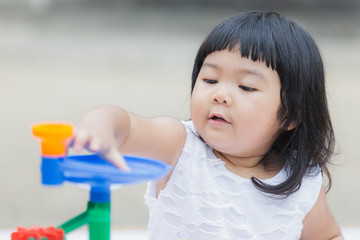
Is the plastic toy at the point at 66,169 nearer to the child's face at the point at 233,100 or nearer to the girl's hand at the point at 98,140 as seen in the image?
the girl's hand at the point at 98,140

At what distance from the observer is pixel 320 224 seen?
108 cm

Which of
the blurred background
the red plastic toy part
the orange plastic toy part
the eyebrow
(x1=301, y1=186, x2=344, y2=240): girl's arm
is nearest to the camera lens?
the orange plastic toy part

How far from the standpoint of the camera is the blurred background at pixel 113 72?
1.97 metres

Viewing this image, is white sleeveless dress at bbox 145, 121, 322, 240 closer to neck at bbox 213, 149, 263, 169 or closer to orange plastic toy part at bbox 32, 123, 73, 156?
neck at bbox 213, 149, 263, 169

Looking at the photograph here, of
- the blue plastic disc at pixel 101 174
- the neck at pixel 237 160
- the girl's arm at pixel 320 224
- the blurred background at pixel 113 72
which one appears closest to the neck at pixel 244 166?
the neck at pixel 237 160

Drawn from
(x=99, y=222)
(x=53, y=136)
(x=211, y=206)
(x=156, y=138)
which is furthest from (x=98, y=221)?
(x=211, y=206)

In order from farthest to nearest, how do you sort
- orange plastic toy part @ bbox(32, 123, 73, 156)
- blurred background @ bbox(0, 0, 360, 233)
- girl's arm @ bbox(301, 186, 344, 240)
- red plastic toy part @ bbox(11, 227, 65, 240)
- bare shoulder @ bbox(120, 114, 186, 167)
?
blurred background @ bbox(0, 0, 360, 233) → girl's arm @ bbox(301, 186, 344, 240) → bare shoulder @ bbox(120, 114, 186, 167) → red plastic toy part @ bbox(11, 227, 65, 240) → orange plastic toy part @ bbox(32, 123, 73, 156)

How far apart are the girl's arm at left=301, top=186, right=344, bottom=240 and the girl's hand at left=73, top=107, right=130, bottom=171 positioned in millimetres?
516

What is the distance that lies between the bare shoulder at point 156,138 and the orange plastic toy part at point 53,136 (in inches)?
9.1

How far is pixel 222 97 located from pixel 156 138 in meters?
0.12

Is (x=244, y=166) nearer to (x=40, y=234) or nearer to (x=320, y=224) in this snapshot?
(x=320, y=224)

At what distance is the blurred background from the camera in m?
1.97

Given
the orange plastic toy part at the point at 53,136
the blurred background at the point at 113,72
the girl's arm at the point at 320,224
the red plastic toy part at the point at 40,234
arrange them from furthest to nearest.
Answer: the blurred background at the point at 113,72, the girl's arm at the point at 320,224, the red plastic toy part at the point at 40,234, the orange plastic toy part at the point at 53,136

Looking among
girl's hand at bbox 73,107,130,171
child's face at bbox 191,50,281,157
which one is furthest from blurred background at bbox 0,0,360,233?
girl's hand at bbox 73,107,130,171
